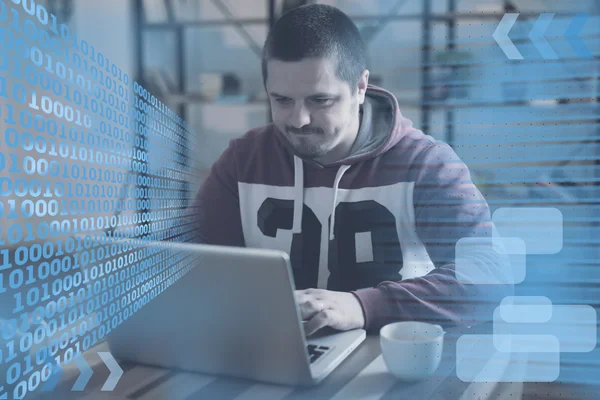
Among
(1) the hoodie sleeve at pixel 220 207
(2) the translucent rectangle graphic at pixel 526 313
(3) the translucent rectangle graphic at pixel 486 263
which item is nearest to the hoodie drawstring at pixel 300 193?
(1) the hoodie sleeve at pixel 220 207

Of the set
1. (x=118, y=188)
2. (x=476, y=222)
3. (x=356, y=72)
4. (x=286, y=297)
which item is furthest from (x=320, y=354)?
(x=356, y=72)

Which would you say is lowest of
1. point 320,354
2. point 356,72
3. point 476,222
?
point 320,354

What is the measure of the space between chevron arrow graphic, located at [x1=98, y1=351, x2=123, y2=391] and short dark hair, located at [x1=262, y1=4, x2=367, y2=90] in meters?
0.50

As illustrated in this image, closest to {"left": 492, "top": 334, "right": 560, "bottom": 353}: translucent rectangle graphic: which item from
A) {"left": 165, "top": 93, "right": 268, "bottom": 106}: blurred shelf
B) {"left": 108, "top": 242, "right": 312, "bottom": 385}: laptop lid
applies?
{"left": 108, "top": 242, "right": 312, "bottom": 385}: laptop lid

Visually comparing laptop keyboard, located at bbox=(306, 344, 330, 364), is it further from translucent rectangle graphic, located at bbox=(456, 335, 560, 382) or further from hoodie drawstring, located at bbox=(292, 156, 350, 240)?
hoodie drawstring, located at bbox=(292, 156, 350, 240)

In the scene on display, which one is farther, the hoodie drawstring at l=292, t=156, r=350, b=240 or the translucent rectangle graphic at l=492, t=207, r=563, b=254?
the hoodie drawstring at l=292, t=156, r=350, b=240

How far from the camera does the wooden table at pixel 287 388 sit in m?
0.42

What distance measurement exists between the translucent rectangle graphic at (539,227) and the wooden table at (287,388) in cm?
15

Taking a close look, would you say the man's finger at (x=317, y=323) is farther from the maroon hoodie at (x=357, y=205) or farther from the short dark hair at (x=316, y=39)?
the short dark hair at (x=316, y=39)

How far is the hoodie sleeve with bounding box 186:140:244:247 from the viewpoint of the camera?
3.13 feet

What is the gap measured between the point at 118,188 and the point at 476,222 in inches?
20.3

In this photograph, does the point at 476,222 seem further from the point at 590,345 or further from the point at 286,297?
the point at 286,297

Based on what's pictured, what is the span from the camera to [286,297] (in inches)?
15.7

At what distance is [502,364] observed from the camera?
50 centimetres
